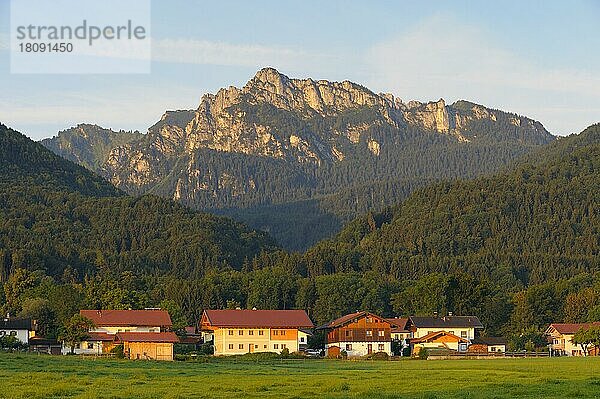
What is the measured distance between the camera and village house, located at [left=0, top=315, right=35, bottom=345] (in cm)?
11719

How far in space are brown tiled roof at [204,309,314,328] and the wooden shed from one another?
16.4 metres

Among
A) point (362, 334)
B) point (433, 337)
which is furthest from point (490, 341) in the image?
point (362, 334)

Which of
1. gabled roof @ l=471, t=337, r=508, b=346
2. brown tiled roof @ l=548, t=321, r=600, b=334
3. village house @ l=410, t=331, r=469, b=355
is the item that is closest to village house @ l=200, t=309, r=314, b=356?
village house @ l=410, t=331, r=469, b=355

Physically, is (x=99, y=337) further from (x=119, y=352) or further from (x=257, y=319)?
(x=119, y=352)

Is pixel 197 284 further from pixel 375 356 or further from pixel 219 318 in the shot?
pixel 375 356

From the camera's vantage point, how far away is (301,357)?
357 ft

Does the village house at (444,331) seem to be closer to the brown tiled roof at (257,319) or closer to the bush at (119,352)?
the brown tiled roof at (257,319)

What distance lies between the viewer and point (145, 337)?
106000 millimetres

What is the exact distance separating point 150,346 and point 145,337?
148 inches

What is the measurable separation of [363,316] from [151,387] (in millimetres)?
81018

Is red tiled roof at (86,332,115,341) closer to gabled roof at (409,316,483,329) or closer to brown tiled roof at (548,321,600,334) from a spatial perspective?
gabled roof at (409,316,483,329)

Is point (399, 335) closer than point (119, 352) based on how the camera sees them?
No

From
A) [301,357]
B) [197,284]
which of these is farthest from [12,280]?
[301,357]

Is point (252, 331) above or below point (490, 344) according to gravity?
above
